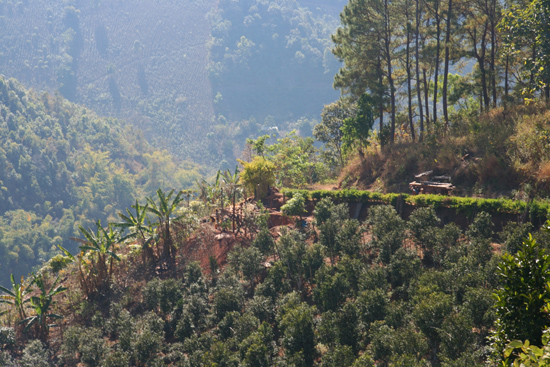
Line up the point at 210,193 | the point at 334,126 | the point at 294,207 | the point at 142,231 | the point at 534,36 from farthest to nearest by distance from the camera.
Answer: the point at 334,126
the point at 210,193
the point at 142,231
the point at 294,207
the point at 534,36

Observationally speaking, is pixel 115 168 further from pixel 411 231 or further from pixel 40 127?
pixel 411 231

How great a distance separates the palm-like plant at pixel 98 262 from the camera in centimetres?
2448

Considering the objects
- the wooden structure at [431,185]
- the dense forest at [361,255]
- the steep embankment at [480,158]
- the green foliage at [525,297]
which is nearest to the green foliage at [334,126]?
the dense forest at [361,255]

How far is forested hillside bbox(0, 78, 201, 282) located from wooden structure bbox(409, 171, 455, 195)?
108435 millimetres

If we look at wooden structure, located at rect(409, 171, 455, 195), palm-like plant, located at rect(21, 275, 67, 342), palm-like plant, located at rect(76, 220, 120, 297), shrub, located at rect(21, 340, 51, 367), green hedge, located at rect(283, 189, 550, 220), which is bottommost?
shrub, located at rect(21, 340, 51, 367)

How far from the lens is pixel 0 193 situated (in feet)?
417

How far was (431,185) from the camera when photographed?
22.7 metres

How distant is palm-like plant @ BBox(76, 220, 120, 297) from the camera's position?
24.5 metres

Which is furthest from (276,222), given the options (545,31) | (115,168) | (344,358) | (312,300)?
(115,168)

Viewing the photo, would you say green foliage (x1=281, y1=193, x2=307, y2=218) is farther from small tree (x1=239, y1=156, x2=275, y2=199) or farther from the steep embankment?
the steep embankment

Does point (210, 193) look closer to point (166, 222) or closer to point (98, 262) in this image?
point (166, 222)

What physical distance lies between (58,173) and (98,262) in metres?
130

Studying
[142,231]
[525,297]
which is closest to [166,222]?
[142,231]

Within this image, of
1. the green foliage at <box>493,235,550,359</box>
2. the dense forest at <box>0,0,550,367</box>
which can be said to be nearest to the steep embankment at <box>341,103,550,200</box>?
the dense forest at <box>0,0,550,367</box>
